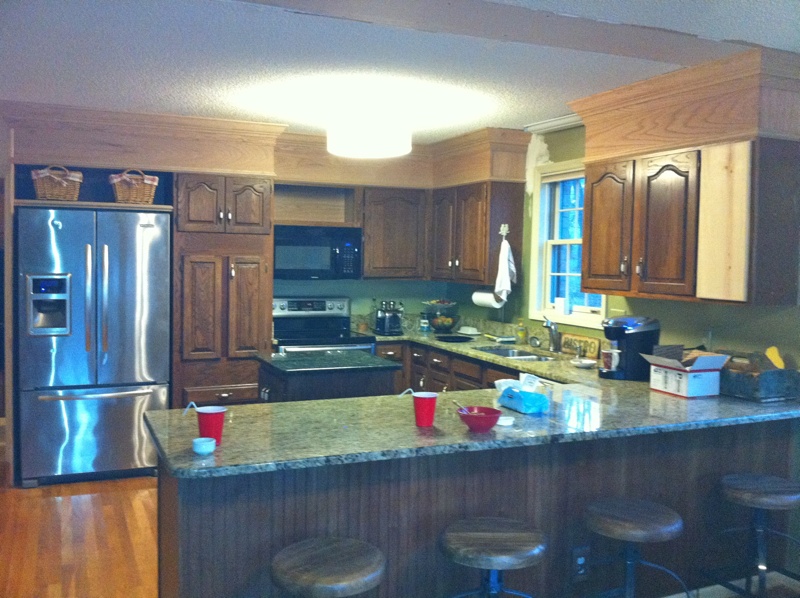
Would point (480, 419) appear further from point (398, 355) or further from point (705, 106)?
point (398, 355)

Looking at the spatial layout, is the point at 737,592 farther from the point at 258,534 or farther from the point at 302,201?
the point at 302,201

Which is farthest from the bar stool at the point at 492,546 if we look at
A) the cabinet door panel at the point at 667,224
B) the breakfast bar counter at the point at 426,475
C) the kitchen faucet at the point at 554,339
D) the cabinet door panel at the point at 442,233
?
the cabinet door panel at the point at 442,233

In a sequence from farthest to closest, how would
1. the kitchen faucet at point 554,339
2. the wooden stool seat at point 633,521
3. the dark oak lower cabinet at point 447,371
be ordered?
the kitchen faucet at point 554,339, the dark oak lower cabinet at point 447,371, the wooden stool seat at point 633,521

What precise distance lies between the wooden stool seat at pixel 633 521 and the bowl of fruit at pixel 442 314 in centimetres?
330

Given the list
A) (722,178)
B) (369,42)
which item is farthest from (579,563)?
(369,42)

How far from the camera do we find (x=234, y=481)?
2447 mm

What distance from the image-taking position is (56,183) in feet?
15.6

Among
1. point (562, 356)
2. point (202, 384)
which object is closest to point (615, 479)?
point (562, 356)

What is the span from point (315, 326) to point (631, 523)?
3686 mm

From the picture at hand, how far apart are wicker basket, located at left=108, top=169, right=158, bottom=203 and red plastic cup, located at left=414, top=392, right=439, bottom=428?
9.92 feet

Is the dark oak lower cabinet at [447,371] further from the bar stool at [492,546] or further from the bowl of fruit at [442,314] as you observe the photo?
the bar stool at [492,546]

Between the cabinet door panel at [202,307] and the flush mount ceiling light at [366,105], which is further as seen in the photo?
the cabinet door panel at [202,307]

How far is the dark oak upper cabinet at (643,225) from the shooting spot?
11.8 feet

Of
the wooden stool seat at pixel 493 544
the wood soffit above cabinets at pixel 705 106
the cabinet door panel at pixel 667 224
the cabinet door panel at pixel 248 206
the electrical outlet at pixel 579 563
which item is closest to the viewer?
the wooden stool seat at pixel 493 544
